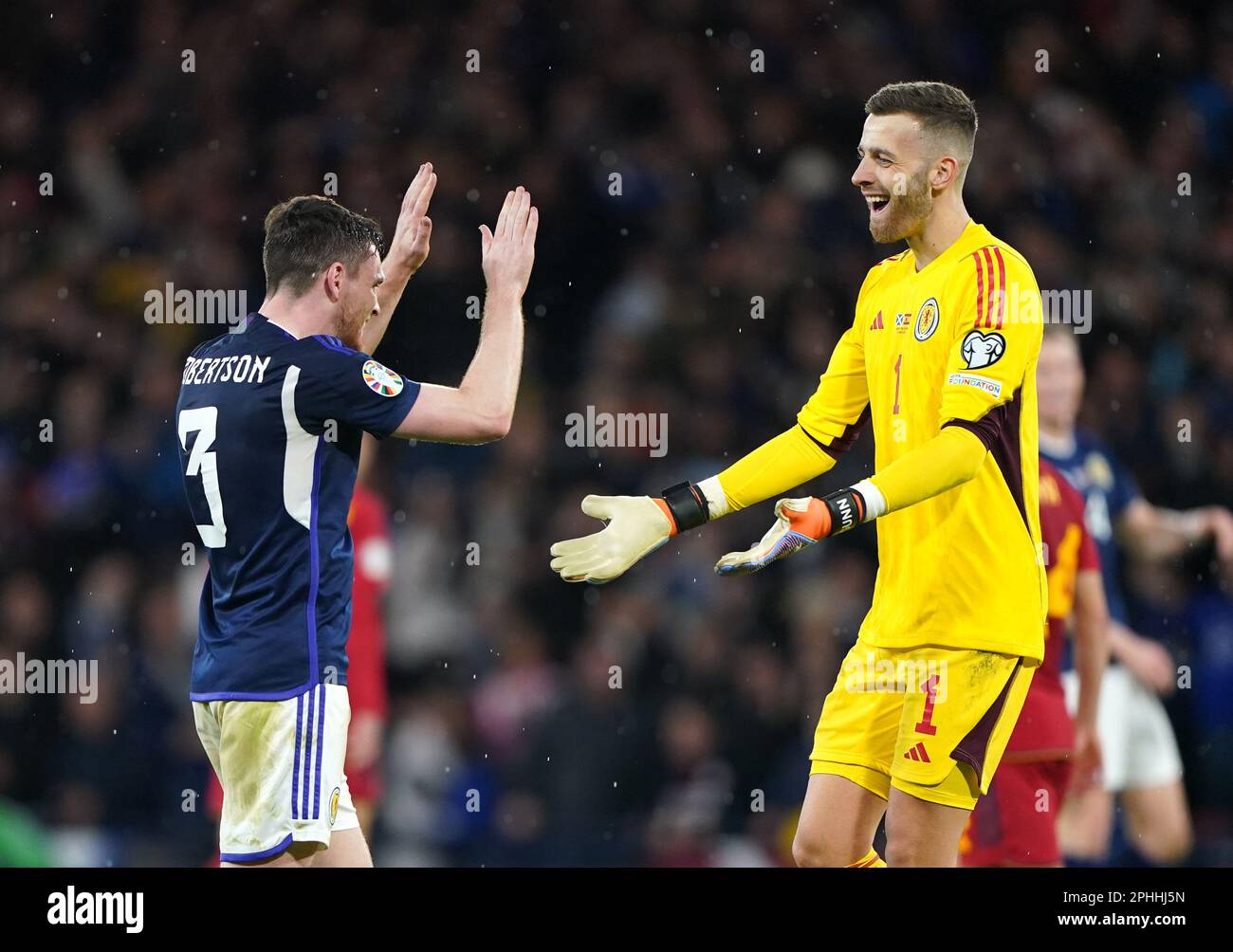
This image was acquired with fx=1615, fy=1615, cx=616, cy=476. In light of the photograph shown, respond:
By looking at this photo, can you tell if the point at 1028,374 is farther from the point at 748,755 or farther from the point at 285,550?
the point at 748,755

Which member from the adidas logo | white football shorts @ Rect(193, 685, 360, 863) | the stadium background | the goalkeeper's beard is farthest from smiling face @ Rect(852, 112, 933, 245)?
the stadium background

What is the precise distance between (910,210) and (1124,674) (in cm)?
335

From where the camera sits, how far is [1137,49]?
9070mm

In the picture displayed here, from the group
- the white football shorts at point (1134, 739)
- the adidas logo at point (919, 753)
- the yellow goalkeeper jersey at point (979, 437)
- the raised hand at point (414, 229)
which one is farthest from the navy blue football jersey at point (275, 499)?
the white football shorts at point (1134, 739)

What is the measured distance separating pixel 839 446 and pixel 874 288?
44 centimetres

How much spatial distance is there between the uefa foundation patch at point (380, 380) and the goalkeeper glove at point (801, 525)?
0.87m

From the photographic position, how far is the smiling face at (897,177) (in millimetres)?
4125

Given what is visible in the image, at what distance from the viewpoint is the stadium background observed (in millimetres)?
6734

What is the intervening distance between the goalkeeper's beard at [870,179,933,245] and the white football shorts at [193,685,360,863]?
6.02ft

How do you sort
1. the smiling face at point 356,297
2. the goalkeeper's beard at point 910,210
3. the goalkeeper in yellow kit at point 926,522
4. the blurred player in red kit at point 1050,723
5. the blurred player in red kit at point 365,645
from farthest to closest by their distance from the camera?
the blurred player in red kit at point 365,645
the blurred player in red kit at point 1050,723
the goalkeeper's beard at point 910,210
the smiling face at point 356,297
the goalkeeper in yellow kit at point 926,522

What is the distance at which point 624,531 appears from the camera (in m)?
4.08

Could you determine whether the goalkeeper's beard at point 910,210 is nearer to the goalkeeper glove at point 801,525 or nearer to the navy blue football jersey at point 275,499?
the goalkeeper glove at point 801,525

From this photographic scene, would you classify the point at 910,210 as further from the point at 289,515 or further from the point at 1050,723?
the point at 1050,723

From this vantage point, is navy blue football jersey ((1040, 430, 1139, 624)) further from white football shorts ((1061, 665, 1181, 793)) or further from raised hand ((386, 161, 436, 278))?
Result: raised hand ((386, 161, 436, 278))
